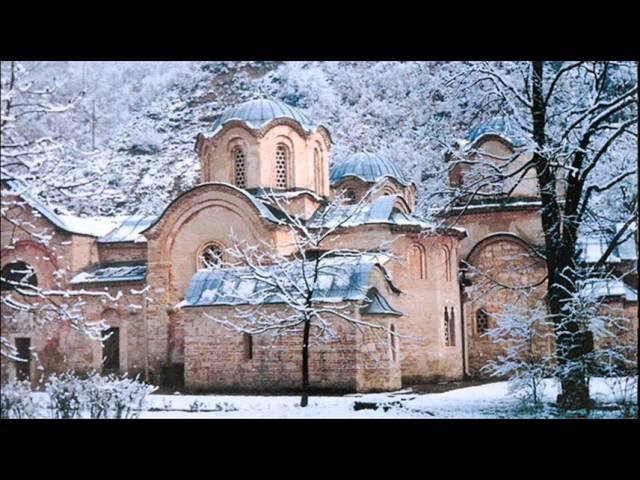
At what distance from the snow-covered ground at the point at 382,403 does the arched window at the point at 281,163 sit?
11.1 ft

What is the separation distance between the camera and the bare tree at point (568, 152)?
8469 mm

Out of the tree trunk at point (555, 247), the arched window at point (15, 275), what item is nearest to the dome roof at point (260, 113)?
the tree trunk at point (555, 247)

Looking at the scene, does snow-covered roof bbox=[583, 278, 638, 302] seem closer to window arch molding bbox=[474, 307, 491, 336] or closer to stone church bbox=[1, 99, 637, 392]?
stone church bbox=[1, 99, 637, 392]

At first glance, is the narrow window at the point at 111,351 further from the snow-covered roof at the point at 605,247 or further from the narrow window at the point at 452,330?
the snow-covered roof at the point at 605,247

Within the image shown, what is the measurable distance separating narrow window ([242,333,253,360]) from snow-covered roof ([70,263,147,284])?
4.46 feet

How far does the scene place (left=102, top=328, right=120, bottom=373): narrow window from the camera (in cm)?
870

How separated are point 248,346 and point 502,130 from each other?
3.61 metres

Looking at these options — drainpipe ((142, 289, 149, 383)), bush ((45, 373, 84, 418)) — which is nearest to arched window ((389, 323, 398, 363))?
drainpipe ((142, 289, 149, 383))

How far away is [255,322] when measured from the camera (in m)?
9.45
